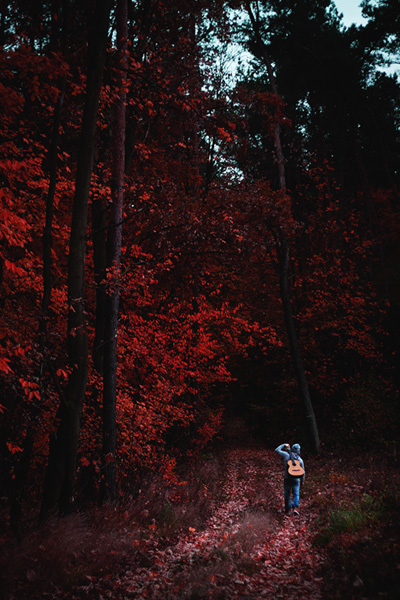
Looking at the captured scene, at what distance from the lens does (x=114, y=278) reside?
28.3 ft

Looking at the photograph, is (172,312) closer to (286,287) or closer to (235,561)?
(286,287)

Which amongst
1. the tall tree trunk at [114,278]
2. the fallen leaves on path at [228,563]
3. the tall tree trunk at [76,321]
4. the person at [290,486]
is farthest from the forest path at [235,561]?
the tall tree trunk at [114,278]

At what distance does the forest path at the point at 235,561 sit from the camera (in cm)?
530

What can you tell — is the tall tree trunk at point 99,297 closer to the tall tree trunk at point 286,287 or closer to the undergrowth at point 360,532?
the undergrowth at point 360,532

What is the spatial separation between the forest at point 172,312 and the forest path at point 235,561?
0.17 feet

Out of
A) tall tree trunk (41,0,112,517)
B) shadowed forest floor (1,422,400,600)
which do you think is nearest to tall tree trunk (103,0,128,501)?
tall tree trunk (41,0,112,517)

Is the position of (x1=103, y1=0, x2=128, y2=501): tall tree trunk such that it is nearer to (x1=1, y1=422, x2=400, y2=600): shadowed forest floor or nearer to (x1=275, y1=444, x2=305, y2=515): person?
(x1=1, y1=422, x2=400, y2=600): shadowed forest floor

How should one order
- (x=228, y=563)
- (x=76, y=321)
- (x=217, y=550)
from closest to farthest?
(x=228, y=563)
(x=217, y=550)
(x=76, y=321)

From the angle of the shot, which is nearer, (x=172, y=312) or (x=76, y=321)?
(x=76, y=321)

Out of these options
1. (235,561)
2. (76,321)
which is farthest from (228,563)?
(76,321)

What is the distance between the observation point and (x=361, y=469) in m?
12.4

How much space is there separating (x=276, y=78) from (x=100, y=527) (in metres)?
20.1

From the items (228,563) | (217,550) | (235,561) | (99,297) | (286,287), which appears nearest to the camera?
(228,563)

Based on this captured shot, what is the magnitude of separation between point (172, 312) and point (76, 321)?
658 centimetres
